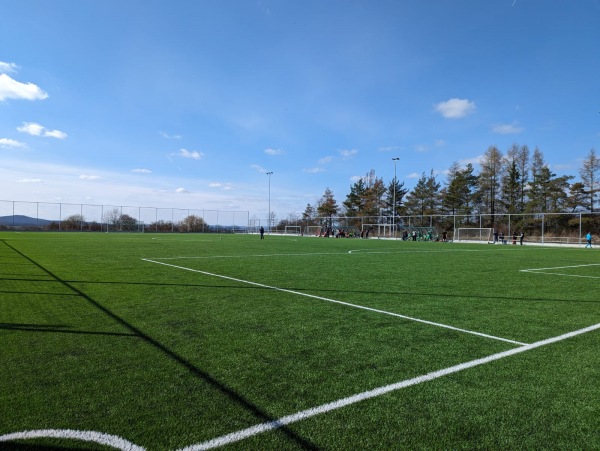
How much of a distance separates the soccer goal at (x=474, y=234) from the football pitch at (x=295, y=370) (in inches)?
1502

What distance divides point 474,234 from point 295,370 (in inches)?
1781

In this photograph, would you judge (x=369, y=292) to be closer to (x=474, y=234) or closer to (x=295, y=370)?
(x=295, y=370)

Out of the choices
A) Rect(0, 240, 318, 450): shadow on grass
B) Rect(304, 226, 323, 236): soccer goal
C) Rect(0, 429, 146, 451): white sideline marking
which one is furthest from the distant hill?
Rect(0, 429, 146, 451): white sideline marking

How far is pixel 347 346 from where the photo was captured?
4492mm

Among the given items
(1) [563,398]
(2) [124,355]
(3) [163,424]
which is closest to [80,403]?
(3) [163,424]

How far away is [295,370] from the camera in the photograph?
147 inches

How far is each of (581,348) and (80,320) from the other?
635 cm

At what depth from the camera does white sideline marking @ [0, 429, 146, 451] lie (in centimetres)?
247

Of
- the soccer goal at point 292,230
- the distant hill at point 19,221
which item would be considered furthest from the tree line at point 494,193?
the distant hill at point 19,221

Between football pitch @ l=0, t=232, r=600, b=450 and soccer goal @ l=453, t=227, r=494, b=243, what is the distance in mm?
38154

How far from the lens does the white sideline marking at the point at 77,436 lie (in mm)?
2472

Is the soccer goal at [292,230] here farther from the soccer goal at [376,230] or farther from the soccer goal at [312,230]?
the soccer goal at [376,230]

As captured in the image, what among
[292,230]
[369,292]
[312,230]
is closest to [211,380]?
[369,292]

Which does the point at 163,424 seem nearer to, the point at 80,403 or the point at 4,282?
the point at 80,403
